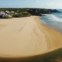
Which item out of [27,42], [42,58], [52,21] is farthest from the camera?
→ [52,21]

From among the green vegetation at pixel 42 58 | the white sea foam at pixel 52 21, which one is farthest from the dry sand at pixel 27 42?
the white sea foam at pixel 52 21

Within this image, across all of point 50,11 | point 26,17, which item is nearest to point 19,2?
point 26,17

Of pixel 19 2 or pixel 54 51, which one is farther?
pixel 19 2

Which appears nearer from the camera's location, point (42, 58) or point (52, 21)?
point (42, 58)

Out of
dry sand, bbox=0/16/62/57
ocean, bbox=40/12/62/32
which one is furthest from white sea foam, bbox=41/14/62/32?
dry sand, bbox=0/16/62/57

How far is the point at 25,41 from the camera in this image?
3.49 ft

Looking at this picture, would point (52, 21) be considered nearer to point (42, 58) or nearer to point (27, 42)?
point (27, 42)

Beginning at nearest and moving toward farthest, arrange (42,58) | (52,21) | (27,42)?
1. (42,58)
2. (27,42)
3. (52,21)

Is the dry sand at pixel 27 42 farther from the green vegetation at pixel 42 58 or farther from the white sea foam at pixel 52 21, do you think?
the white sea foam at pixel 52 21

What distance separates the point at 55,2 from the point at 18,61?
1.12 metres

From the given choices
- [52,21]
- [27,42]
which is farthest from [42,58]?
[52,21]

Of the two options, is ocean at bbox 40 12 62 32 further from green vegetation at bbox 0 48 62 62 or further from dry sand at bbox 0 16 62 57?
green vegetation at bbox 0 48 62 62

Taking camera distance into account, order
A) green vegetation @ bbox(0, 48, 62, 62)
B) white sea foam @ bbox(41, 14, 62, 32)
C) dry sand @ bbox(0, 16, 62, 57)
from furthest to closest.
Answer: white sea foam @ bbox(41, 14, 62, 32) → dry sand @ bbox(0, 16, 62, 57) → green vegetation @ bbox(0, 48, 62, 62)

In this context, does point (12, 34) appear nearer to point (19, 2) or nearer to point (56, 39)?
point (56, 39)
